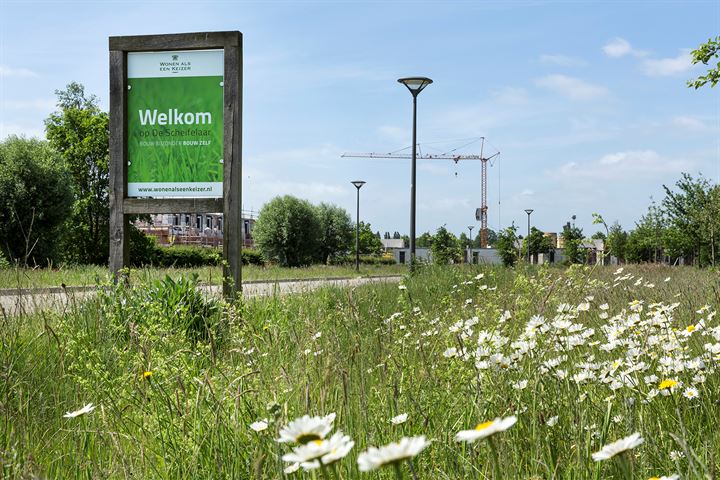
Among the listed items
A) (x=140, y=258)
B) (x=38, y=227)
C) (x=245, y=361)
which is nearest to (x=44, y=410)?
(x=245, y=361)

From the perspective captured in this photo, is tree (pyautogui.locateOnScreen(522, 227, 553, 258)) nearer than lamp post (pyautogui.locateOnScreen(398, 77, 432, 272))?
No

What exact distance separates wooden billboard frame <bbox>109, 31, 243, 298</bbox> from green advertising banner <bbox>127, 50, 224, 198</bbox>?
99 mm

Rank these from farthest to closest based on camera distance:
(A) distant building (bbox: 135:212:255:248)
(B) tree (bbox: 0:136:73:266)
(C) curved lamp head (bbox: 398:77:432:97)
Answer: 1. (A) distant building (bbox: 135:212:255:248)
2. (B) tree (bbox: 0:136:73:266)
3. (C) curved lamp head (bbox: 398:77:432:97)

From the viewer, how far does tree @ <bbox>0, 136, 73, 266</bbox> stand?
89.1 ft

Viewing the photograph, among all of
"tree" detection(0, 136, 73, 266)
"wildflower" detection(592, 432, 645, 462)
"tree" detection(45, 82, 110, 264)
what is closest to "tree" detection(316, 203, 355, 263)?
"tree" detection(45, 82, 110, 264)

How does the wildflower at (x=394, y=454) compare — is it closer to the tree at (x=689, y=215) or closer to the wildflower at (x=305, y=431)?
the wildflower at (x=305, y=431)

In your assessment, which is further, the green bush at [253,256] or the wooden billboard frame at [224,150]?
the green bush at [253,256]

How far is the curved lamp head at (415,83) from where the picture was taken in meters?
18.1

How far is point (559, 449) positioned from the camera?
7.97 ft

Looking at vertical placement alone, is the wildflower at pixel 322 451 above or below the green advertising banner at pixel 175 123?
below

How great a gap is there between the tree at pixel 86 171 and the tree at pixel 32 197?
8.07 metres

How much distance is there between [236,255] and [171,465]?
17.2 feet

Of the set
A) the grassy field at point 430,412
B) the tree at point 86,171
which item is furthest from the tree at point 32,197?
the grassy field at point 430,412

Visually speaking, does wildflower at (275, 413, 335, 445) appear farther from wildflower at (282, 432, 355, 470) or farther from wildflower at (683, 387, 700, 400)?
wildflower at (683, 387, 700, 400)
